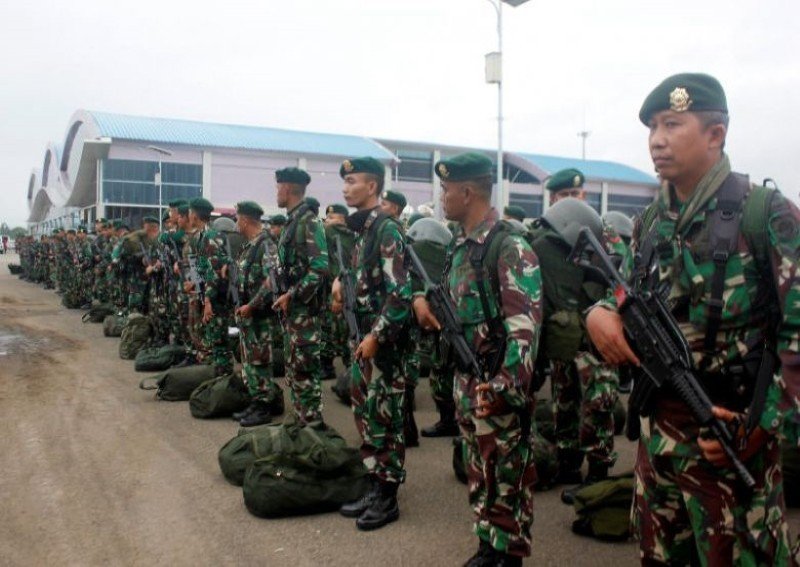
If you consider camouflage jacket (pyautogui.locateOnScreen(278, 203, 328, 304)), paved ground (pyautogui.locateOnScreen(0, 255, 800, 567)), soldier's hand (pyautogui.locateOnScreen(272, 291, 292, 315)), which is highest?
camouflage jacket (pyautogui.locateOnScreen(278, 203, 328, 304))

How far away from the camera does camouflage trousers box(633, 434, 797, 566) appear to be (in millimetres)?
1888

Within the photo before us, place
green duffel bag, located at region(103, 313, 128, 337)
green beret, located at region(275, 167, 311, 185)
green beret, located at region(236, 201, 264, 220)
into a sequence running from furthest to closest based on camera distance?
green duffel bag, located at region(103, 313, 128, 337) → green beret, located at region(236, 201, 264, 220) → green beret, located at region(275, 167, 311, 185)

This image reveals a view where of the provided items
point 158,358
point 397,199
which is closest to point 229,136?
point 158,358

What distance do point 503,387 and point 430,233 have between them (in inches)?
114

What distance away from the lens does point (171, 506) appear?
3979 millimetres

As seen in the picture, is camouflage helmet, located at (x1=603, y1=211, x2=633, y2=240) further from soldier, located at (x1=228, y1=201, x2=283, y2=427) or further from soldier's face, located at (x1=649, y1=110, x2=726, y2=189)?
soldier's face, located at (x1=649, y1=110, x2=726, y2=189)

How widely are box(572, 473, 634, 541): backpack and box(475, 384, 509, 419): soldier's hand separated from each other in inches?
48.4

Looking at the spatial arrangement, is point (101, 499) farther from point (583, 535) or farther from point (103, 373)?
point (103, 373)

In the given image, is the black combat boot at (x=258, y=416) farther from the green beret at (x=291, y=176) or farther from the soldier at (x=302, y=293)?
the green beret at (x=291, y=176)

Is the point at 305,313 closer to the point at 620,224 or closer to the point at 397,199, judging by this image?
the point at 397,199

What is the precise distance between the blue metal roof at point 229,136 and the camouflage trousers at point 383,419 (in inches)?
1165

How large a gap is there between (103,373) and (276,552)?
5.68 metres

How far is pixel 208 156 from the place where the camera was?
31.3 metres

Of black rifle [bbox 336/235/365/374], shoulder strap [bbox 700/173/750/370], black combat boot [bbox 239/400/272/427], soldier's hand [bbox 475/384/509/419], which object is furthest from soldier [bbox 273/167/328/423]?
shoulder strap [bbox 700/173/750/370]
